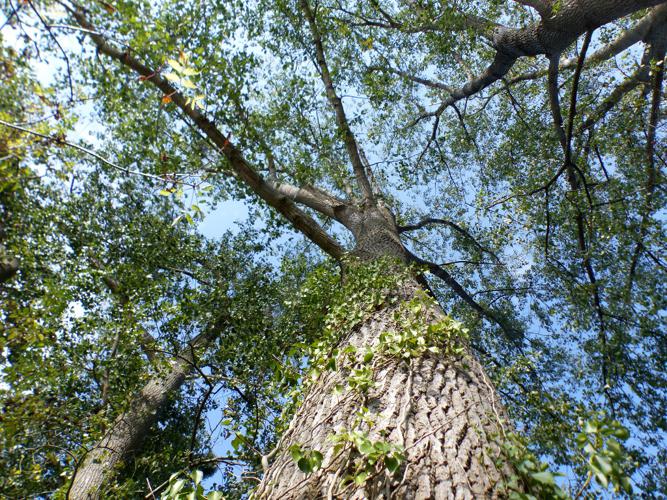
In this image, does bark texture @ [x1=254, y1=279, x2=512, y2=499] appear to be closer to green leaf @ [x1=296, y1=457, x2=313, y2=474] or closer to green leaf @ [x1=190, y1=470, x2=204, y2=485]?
green leaf @ [x1=296, y1=457, x2=313, y2=474]

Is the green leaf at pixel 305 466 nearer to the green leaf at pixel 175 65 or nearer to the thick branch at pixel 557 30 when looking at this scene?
the green leaf at pixel 175 65

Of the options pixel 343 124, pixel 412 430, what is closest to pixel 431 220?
pixel 343 124

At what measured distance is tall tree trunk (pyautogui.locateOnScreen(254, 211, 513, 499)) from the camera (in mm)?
1548

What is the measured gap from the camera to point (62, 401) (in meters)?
5.11

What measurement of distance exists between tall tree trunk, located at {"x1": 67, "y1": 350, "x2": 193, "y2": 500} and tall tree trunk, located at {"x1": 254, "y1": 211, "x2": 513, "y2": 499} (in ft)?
8.63

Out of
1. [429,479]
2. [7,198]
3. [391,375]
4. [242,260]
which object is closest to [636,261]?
[391,375]

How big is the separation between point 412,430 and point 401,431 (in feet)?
0.22

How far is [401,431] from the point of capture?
185 cm

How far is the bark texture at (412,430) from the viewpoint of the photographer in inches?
60.9

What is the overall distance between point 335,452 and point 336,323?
185 cm

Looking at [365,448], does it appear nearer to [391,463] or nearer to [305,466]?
[391,463]

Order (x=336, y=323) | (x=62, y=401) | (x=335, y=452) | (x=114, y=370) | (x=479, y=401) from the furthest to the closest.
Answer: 1. (x=114, y=370)
2. (x=62, y=401)
3. (x=336, y=323)
4. (x=479, y=401)
5. (x=335, y=452)

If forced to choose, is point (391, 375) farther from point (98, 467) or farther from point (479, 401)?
point (98, 467)

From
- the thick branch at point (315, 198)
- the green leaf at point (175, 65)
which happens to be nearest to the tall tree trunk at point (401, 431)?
the green leaf at point (175, 65)
